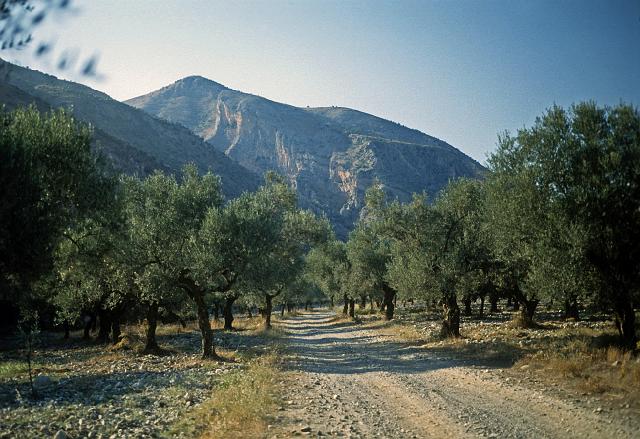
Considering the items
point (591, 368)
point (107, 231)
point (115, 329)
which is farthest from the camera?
point (115, 329)

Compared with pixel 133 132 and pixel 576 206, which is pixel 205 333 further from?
pixel 133 132

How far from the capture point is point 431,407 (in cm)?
1333

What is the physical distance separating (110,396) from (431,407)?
462 inches

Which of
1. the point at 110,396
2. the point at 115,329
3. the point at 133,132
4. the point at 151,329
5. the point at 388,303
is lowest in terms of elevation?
the point at 115,329

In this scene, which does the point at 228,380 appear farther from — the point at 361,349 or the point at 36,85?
the point at 36,85

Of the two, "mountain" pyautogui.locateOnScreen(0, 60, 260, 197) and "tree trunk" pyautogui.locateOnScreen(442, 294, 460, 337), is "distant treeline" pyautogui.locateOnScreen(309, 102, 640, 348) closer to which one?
"tree trunk" pyautogui.locateOnScreen(442, 294, 460, 337)

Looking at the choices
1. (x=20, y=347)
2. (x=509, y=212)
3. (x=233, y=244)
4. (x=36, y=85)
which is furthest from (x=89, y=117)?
(x=509, y=212)

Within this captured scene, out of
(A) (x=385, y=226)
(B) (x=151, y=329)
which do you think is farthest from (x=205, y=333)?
(A) (x=385, y=226)

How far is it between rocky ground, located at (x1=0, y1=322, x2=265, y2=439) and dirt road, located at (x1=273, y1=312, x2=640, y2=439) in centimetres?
381

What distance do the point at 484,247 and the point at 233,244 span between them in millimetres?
16919

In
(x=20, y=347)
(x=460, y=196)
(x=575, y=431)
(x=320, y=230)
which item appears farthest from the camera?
(x=320, y=230)

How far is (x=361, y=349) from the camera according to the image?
102 ft

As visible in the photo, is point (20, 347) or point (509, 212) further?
point (20, 347)

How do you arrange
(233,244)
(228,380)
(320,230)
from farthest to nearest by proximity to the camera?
(320,230) → (233,244) → (228,380)
